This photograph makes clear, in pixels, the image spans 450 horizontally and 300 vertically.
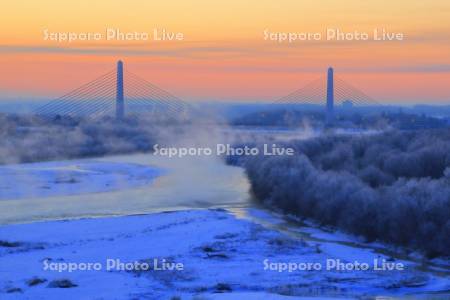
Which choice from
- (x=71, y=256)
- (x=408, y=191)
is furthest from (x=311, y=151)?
(x=71, y=256)

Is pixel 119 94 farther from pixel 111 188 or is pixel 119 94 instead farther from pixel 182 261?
pixel 182 261

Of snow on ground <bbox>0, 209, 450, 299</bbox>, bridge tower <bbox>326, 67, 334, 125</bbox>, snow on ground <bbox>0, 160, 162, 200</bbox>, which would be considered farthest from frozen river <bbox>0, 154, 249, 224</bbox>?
bridge tower <bbox>326, 67, 334, 125</bbox>

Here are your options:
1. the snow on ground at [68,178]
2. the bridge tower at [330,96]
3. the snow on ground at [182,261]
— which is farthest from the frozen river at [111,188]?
the bridge tower at [330,96]

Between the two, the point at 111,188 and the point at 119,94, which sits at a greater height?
the point at 119,94

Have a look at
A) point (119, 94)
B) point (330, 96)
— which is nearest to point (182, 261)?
point (330, 96)

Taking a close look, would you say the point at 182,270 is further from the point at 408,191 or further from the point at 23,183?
the point at 23,183

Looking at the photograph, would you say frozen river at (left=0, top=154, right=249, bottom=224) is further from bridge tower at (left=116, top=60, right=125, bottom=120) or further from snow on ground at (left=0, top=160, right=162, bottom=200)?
bridge tower at (left=116, top=60, right=125, bottom=120)
